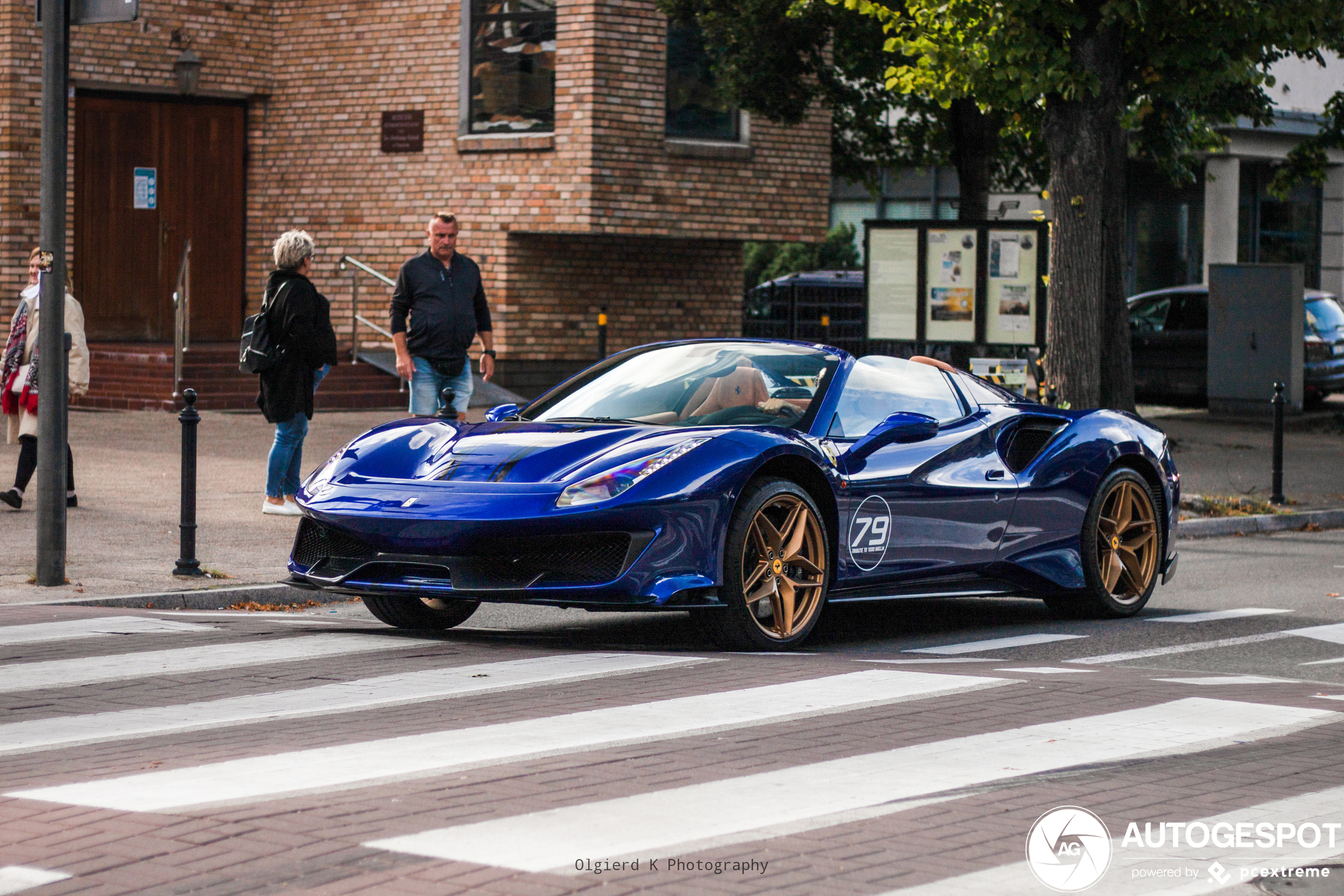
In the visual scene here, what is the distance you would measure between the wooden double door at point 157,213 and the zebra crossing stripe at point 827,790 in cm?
1893

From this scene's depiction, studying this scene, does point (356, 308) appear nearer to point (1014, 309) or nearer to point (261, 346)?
point (1014, 309)

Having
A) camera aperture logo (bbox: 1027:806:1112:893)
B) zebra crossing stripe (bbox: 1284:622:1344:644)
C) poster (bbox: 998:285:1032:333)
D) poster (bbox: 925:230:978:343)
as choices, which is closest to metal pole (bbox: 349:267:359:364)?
poster (bbox: 925:230:978:343)

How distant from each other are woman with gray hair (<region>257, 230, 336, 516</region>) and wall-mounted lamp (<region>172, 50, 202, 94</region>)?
11396 mm

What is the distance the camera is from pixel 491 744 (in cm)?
594

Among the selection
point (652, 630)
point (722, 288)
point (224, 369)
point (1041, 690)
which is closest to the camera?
point (1041, 690)

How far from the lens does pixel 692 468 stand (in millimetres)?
7793

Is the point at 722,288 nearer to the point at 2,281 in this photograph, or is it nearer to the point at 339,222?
the point at 339,222

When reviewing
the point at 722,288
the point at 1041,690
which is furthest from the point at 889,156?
the point at 1041,690

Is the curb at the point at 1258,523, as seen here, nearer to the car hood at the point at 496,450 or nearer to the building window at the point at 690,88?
the car hood at the point at 496,450

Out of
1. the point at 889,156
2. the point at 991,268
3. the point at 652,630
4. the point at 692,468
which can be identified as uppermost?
the point at 889,156

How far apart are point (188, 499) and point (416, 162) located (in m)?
14.1

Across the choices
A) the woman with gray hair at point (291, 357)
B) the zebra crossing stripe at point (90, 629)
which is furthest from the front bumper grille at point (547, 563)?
the woman with gray hair at point (291, 357)

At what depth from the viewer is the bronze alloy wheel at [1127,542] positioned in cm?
997

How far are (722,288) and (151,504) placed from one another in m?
13.3
